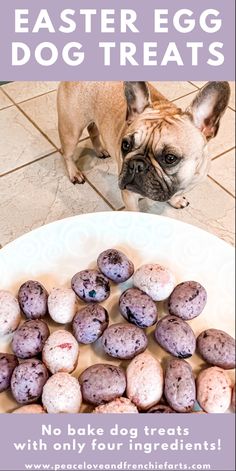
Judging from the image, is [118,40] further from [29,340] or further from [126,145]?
[29,340]

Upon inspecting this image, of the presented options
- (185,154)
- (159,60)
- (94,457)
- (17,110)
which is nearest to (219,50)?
(159,60)

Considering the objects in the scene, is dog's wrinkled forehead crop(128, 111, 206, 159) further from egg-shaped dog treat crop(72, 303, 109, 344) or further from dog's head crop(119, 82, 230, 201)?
egg-shaped dog treat crop(72, 303, 109, 344)

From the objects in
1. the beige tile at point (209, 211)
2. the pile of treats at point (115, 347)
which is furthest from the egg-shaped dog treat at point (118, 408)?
the beige tile at point (209, 211)

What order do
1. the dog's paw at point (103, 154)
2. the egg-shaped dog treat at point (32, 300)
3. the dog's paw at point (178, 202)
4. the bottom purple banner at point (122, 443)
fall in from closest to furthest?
the bottom purple banner at point (122, 443)
the egg-shaped dog treat at point (32, 300)
the dog's paw at point (178, 202)
the dog's paw at point (103, 154)

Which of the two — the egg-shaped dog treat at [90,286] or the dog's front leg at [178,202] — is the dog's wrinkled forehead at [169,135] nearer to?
the dog's front leg at [178,202]

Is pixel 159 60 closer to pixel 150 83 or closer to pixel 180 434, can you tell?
pixel 150 83

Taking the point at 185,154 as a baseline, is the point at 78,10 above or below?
above
